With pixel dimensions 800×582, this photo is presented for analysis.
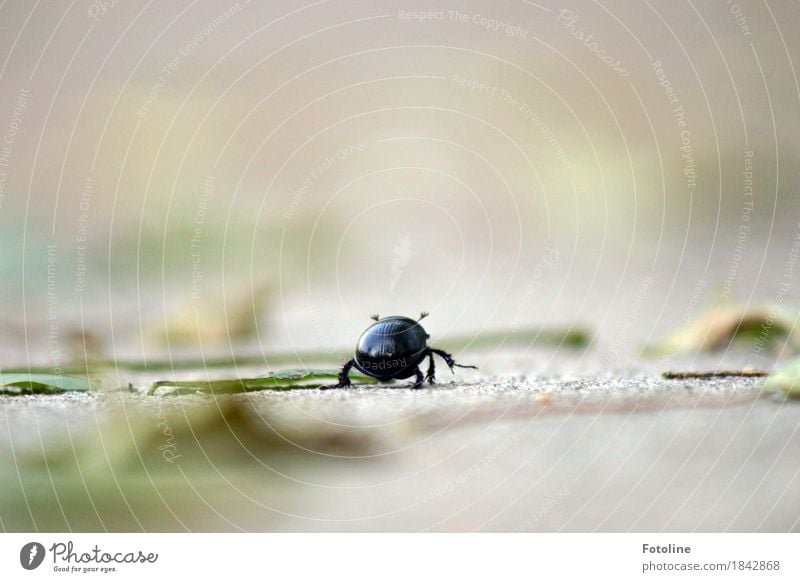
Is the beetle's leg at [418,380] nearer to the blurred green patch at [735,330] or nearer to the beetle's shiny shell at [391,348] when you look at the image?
the beetle's shiny shell at [391,348]

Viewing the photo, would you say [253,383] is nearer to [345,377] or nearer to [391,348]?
[345,377]

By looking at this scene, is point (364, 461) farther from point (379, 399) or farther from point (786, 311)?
point (786, 311)

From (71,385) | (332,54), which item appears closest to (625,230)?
(332,54)

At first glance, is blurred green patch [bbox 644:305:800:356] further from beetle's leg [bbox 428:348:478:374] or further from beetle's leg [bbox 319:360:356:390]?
beetle's leg [bbox 319:360:356:390]

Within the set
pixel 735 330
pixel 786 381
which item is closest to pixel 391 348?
pixel 735 330
